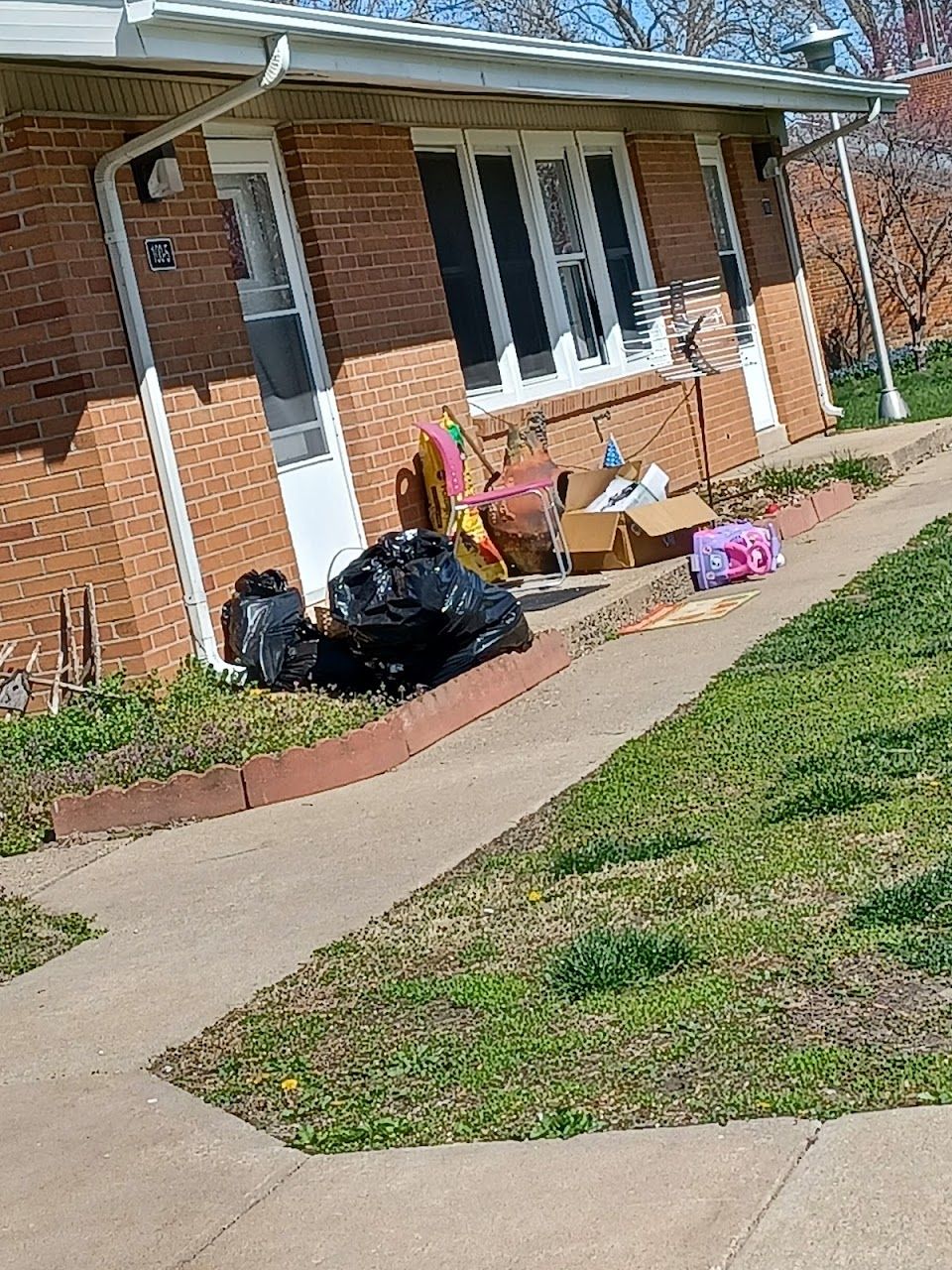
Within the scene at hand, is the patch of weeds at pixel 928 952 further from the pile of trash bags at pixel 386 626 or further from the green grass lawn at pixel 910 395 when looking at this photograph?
the green grass lawn at pixel 910 395

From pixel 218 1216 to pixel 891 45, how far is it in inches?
1394

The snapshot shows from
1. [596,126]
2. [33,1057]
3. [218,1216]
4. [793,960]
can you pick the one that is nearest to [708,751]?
[793,960]

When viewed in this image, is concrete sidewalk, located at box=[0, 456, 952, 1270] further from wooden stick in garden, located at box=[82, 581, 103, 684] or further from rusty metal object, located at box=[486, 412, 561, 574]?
rusty metal object, located at box=[486, 412, 561, 574]

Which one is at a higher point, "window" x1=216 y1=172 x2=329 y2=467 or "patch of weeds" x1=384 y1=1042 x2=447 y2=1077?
"window" x1=216 y1=172 x2=329 y2=467

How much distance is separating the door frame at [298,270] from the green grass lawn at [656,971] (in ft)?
14.3

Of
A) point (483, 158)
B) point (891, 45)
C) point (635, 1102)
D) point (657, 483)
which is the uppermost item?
point (891, 45)

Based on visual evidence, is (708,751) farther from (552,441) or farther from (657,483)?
(552,441)

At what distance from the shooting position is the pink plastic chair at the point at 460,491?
10656 mm

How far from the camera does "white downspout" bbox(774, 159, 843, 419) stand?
18.6 meters

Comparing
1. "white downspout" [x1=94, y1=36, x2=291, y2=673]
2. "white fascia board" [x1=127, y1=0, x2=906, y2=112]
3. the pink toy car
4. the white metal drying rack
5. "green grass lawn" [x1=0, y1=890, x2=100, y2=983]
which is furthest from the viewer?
the white metal drying rack

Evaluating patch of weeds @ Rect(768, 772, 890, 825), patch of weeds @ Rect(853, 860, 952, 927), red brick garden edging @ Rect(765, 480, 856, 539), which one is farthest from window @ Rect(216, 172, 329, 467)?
patch of weeds @ Rect(853, 860, 952, 927)

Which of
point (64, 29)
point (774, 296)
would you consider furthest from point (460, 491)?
point (774, 296)

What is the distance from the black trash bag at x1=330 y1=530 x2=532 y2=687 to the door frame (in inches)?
65.4

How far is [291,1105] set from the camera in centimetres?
427
